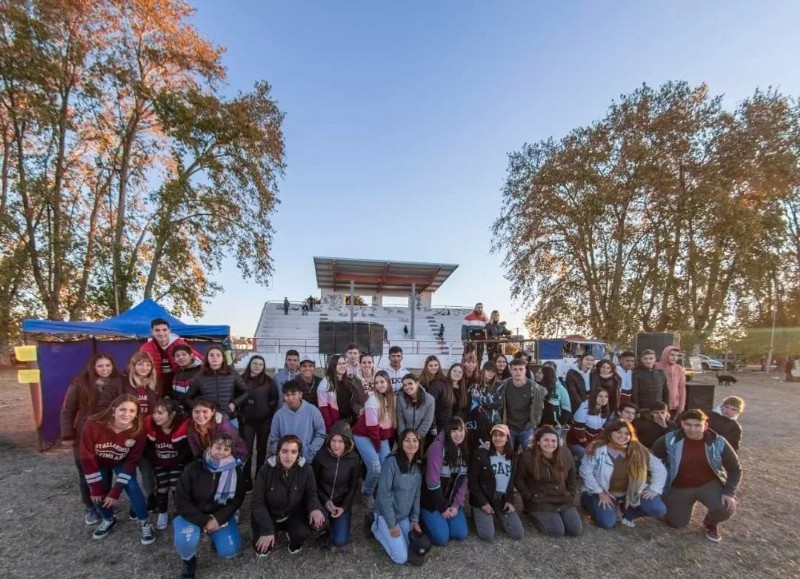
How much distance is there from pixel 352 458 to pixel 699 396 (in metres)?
6.74

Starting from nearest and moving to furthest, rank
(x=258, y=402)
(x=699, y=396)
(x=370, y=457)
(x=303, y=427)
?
1. (x=303, y=427)
2. (x=370, y=457)
3. (x=258, y=402)
4. (x=699, y=396)

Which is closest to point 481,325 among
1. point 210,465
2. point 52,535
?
point 210,465

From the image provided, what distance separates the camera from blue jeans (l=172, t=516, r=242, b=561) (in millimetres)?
2834

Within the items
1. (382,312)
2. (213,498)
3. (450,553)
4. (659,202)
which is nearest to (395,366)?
(450,553)

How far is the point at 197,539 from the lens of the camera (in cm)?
290

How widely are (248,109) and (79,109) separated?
5317 mm

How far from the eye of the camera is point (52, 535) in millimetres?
3404

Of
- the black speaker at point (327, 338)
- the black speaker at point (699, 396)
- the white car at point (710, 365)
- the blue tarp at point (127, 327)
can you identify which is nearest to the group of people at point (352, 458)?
the blue tarp at point (127, 327)

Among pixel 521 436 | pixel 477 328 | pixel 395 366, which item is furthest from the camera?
pixel 477 328

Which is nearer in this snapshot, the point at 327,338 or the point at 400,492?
the point at 400,492

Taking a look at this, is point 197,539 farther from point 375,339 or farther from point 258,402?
point 375,339

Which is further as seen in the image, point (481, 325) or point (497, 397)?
point (481, 325)

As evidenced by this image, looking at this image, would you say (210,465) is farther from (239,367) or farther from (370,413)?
(239,367)

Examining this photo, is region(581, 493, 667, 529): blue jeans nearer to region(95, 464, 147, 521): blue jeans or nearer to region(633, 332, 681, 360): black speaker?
region(95, 464, 147, 521): blue jeans
